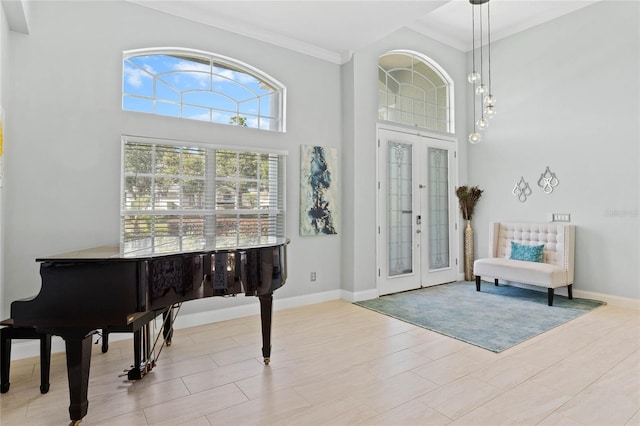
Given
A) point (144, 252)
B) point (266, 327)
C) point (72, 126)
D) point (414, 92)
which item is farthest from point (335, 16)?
point (266, 327)

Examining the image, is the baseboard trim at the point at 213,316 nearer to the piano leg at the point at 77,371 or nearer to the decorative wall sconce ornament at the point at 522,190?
the piano leg at the point at 77,371

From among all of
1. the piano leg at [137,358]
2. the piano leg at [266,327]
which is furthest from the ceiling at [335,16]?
the piano leg at [137,358]

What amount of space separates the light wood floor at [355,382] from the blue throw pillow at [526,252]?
1.43m

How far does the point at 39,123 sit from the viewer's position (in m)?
2.97

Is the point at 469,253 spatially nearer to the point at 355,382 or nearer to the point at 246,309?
the point at 246,309

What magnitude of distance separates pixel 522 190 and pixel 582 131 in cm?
106

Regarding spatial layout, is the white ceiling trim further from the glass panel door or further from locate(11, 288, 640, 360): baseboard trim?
locate(11, 288, 640, 360): baseboard trim

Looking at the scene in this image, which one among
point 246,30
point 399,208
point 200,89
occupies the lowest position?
point 399,208

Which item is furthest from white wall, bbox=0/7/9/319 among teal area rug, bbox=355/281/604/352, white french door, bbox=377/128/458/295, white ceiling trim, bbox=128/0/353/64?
white french door, bbox=377/128/458/295

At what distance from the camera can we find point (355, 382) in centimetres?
244

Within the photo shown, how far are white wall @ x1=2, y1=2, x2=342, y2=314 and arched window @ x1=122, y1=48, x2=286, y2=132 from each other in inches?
4.7

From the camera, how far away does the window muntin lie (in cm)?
337

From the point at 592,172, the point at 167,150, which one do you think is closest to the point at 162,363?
the point at 167,150

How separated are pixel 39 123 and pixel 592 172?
6105 millimetres
